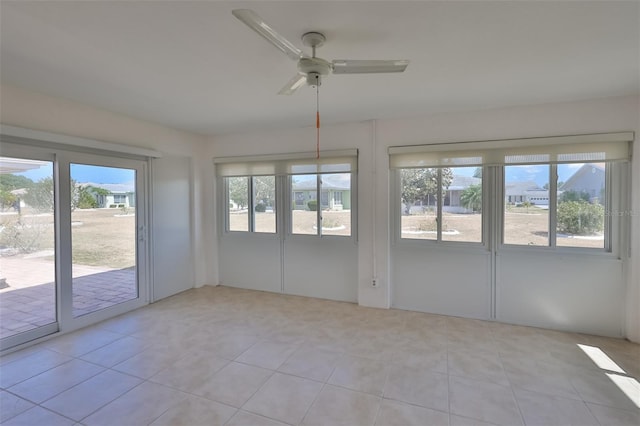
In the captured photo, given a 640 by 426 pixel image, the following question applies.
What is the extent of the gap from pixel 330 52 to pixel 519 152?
8.18 ft

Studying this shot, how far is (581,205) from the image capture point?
325 centimetres

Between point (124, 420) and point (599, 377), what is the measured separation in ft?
11.4

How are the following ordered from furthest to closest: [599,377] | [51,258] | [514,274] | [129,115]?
1. [129,115]
2. [514,274]
3. [51,258]
4. [599,377]

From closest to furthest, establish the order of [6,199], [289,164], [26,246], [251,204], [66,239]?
[6,199]
[26,246]
[66,239]
[289,164]
[251,204]

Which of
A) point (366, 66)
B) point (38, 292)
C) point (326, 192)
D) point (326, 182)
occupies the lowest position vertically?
point (38, 292)

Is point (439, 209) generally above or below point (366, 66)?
below

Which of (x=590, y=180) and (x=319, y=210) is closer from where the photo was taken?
(x=590, y=180)

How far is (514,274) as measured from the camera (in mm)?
3465

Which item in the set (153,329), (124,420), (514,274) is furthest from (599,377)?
(153,329)

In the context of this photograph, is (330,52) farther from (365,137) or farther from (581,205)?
(581,205)

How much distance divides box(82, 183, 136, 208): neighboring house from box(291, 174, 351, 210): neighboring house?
2.11 metres

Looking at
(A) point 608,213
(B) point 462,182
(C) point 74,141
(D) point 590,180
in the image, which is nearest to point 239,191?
(C) point 74,141

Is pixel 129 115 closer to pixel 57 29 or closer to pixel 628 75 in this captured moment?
pixel 57 29

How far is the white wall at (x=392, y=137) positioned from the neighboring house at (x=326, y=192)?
26 cm
